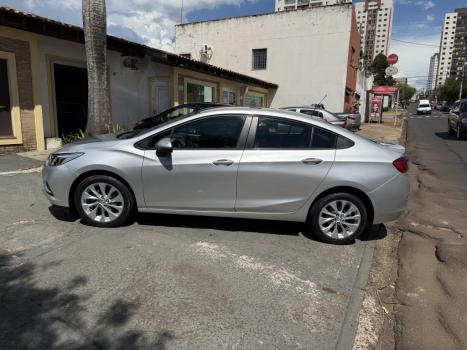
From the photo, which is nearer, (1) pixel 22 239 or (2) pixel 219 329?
(2) pixel 219 329

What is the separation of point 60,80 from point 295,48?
1715 centimetres

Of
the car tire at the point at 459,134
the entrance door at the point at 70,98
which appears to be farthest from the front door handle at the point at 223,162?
the car tire at the point at 459,134

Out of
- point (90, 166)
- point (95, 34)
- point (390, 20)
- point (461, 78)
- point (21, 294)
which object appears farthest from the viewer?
point (461, 78)

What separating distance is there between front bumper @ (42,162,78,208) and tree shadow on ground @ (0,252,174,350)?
4.74 feet

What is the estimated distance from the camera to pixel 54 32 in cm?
987

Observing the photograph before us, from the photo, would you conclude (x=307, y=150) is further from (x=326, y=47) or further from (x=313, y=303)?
(x=326, y=47)

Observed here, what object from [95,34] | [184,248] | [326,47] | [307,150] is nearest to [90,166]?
[184,248]

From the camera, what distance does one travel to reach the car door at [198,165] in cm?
446

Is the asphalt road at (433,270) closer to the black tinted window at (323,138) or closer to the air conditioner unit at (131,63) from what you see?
the black tinted window at (323,138)

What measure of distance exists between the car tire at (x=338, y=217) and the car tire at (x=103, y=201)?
2270 millimetres

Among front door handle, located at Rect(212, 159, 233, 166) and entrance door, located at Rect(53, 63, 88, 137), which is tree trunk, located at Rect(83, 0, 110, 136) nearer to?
entrance door, located at Rect(53, 63, 88, 137)

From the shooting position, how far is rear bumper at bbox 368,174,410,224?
14.4 feet

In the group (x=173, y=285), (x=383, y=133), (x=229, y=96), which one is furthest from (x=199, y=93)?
(x=173, y=285)

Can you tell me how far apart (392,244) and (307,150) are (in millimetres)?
1762
